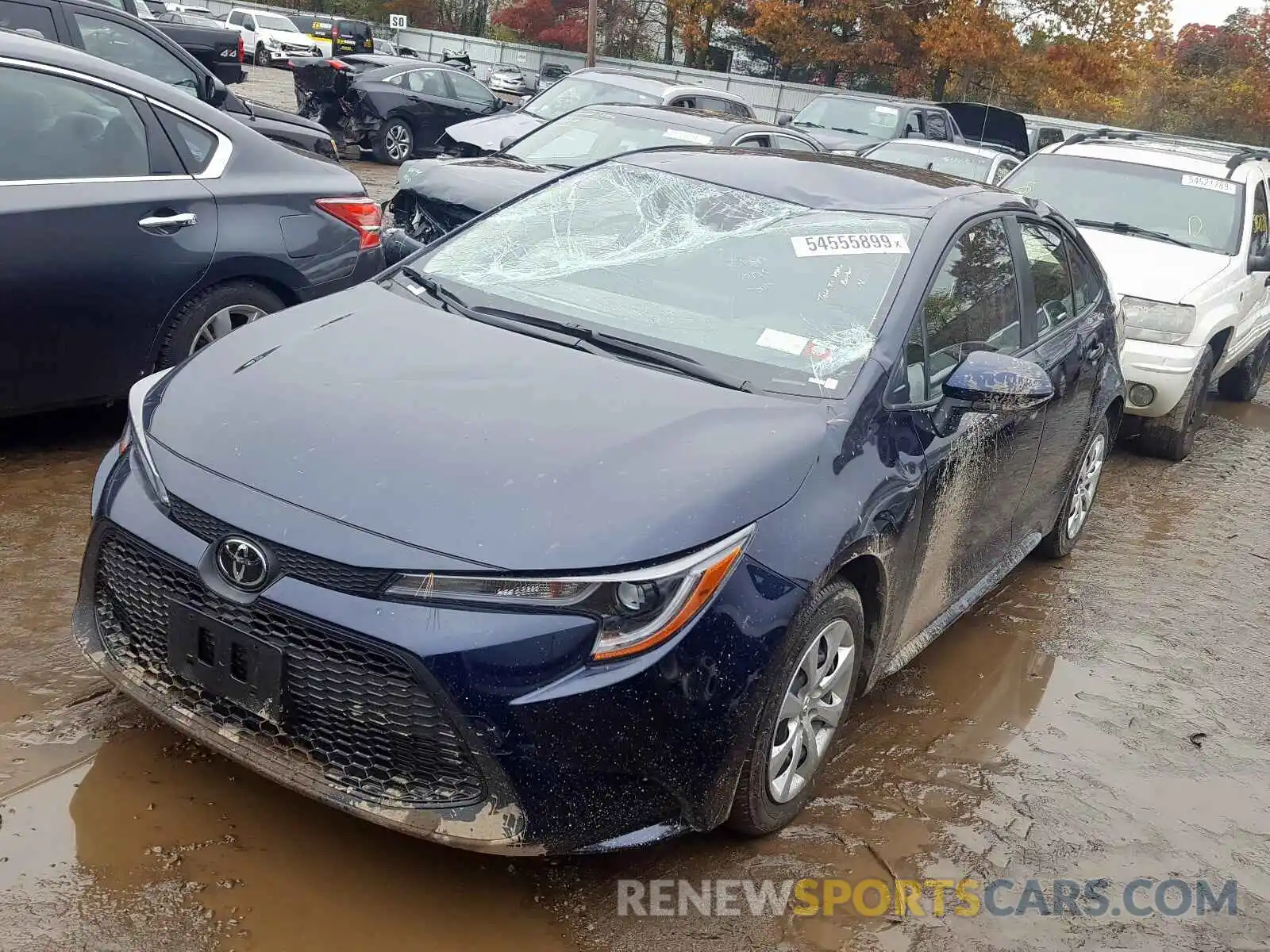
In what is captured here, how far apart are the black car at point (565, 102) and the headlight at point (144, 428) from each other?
289 inches

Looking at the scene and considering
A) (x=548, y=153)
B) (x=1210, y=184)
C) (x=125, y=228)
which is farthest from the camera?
(x=548, y=153)

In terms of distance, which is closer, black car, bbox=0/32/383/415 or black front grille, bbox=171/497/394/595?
black front grille, bbox=171/497/394/595

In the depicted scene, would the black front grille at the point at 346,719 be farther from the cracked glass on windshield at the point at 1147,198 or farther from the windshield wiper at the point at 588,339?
the cracked glass on windshield at the point at 1147,198

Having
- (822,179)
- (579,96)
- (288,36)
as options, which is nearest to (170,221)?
(822,179)

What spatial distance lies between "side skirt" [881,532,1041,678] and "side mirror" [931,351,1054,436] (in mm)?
689

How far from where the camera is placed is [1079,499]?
5.68 meters

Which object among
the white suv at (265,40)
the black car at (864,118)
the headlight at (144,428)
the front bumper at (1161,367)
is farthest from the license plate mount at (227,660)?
the white suv at (265,40)

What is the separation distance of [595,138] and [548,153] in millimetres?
373

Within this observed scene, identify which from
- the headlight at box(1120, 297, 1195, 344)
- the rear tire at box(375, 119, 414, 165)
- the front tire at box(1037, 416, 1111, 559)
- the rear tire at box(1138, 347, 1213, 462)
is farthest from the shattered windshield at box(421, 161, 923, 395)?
the rear tire at box(375, 119, 414, 165)

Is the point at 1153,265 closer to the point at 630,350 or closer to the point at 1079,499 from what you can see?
the point at 1079,499

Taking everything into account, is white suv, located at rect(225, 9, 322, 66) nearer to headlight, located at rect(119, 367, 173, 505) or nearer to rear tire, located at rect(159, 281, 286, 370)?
rear tire, located at rect(159, 281, 286, 370)

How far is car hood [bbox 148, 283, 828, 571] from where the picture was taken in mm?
2666

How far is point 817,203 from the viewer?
13.3 feet

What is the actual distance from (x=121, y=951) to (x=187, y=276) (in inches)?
122
